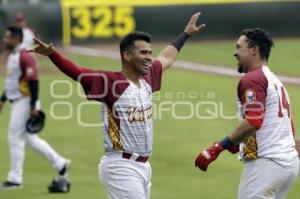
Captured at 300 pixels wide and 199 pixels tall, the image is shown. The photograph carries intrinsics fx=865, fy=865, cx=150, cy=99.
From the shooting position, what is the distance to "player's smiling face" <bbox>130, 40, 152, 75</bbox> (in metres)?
7.82

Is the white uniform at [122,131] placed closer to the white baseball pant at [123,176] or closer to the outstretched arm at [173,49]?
the white baseball pant at [123,176]

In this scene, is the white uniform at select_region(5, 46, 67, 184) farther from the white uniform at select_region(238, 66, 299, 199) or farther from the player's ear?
the white uniform at select_region(238, 66, 299, 199)

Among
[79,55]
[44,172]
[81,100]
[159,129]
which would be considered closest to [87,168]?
[44,172]

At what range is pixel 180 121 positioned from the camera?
57.9 ft

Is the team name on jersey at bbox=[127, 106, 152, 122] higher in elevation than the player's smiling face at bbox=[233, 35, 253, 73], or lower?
lower

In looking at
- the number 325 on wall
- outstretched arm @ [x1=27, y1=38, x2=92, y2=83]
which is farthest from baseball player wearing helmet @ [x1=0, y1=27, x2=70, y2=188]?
the number 325 on wall

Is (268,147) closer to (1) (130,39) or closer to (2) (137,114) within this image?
(2) (137,114)

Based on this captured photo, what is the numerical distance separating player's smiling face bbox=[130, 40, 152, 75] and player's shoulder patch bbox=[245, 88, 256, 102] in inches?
39.0

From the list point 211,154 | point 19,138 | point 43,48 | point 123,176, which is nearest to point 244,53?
point 211,154

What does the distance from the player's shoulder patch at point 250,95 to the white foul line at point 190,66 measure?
14930 mm

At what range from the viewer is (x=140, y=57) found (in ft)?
25.7

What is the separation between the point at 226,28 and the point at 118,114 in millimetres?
25405

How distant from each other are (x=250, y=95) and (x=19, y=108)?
504cm

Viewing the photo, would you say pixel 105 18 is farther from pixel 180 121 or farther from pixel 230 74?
pixel 180 121
